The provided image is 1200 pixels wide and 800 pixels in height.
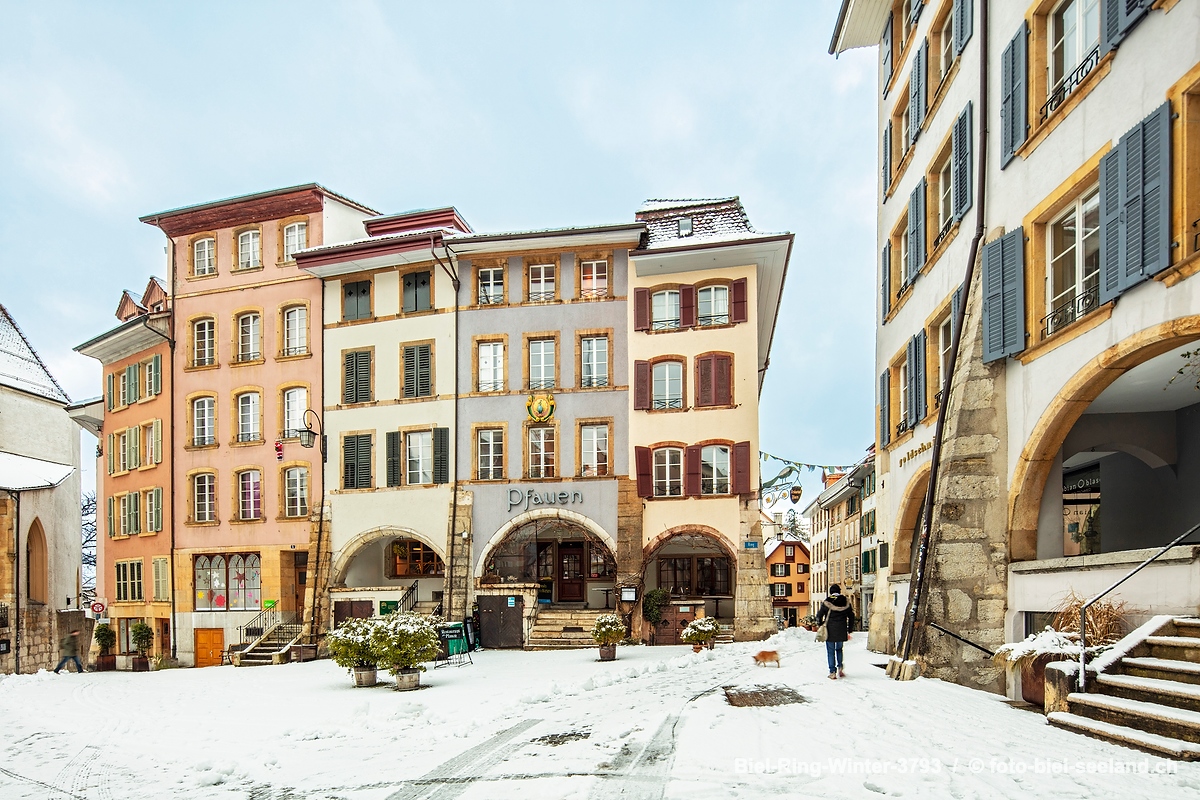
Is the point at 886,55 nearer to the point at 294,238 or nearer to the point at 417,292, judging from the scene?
the point at 417,292

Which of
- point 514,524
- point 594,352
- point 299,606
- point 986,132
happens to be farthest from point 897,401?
point 299,606

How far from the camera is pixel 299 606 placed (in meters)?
30.7

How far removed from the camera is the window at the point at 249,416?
31484 millimetres

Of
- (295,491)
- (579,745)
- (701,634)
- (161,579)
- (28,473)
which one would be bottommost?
(161,579)

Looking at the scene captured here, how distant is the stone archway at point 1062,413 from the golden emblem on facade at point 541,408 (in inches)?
678

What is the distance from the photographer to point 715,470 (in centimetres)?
2641

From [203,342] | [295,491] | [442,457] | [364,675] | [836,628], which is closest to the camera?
[836,628]

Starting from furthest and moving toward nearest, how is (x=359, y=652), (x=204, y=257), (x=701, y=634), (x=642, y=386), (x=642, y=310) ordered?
(x=204, y=257) → (x=642, y=310) → (x=642, y=386) → (x=701, y=634) → (x=359, y=652)

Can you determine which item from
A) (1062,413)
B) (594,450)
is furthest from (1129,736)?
(594,450)

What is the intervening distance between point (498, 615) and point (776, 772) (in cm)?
2009

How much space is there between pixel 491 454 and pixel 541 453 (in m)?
1.71

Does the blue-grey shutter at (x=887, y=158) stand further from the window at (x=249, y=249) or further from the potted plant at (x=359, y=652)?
the window at (x=249, y=249)

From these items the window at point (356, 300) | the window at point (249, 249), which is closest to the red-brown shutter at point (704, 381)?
the window at point (356, 300)

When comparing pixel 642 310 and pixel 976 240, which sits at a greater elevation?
pixel 642 310
